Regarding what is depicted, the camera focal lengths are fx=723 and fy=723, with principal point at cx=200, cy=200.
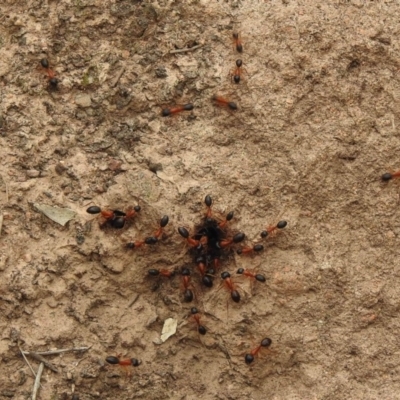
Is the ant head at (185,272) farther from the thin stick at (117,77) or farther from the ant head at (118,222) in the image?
the thin stick at (117,77)

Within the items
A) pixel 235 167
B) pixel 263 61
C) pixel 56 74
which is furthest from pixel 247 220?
pixel 56 74

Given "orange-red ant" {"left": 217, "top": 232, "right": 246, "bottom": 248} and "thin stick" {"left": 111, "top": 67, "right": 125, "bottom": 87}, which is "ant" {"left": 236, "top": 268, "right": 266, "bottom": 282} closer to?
"orange-red ant" {"left": 217, "top": 232, "right": 246, "bottom": 248}

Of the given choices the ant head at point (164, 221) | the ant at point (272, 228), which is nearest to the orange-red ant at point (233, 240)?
the ant at point (272, 228)

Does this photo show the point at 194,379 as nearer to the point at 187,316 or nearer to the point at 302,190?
the point at 187,316

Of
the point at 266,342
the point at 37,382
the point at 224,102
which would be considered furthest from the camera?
the point at 224,102

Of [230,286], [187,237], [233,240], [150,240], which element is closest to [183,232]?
[187,237]

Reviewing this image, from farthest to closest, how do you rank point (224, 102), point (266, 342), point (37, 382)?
point (224, 102) → point (266, 342) → point (37, 382)

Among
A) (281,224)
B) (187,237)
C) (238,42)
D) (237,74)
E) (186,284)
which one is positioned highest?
(238,42)

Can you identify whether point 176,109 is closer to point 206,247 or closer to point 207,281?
point 206,247
